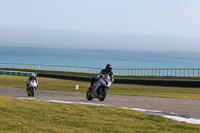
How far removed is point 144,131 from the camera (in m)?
8.84

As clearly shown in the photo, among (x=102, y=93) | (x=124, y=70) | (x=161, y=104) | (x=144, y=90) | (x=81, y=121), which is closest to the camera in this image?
(x=81, y=121)

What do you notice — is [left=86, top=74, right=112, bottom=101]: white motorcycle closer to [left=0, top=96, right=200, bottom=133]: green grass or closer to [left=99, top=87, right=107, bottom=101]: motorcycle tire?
[left=99, top=87, right=107, bottom=101]: motorcycle tire

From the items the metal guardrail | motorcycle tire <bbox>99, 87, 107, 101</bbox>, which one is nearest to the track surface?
motorcycle tire <bbox>99, 87, 107, 101</bbox>

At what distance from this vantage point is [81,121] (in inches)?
396

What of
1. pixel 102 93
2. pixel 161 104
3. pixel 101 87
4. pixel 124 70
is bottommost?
pixel 161 104

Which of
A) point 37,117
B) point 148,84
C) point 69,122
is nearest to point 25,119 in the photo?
point 37,117

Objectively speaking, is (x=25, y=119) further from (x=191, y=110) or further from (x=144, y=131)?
(x=191, y=110)

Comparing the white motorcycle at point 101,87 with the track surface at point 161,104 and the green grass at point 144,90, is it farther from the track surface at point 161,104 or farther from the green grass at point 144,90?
the green grass at point 144,90

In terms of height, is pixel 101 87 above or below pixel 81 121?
above

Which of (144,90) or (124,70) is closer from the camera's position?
(144,90)

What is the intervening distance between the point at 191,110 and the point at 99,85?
15.7 feet

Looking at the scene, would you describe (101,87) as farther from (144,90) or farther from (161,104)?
(144,90)

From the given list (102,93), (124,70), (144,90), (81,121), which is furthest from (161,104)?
(124,70)

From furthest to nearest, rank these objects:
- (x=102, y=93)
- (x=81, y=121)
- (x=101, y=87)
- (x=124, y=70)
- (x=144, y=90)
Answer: (x=124, y=70)
(x=144, y=90)
(x=102, y=93)
(x=101, y=87)
(x=81, y=121)
